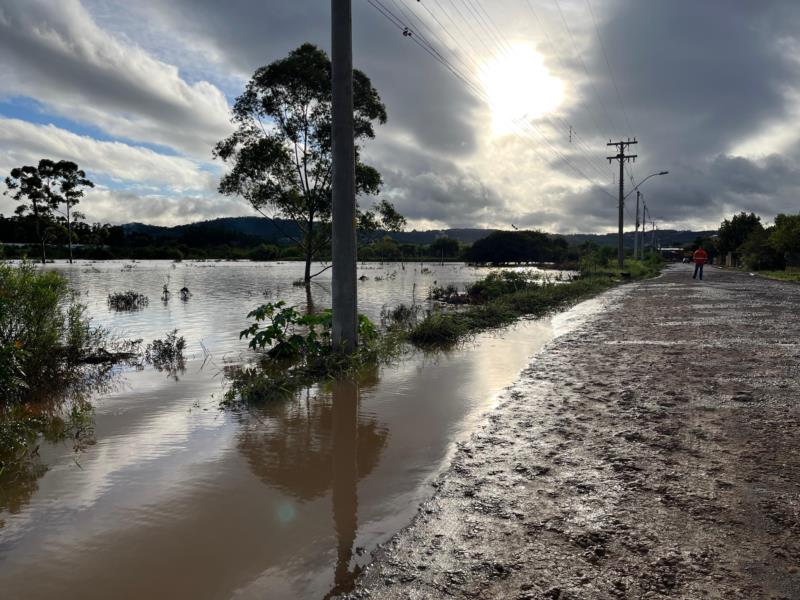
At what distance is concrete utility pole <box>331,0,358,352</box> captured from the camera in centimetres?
847

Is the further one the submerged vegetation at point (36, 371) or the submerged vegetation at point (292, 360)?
the submerged vegetation at point (292, 360)

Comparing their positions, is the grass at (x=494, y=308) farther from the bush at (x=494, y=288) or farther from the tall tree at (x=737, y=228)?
the tall tree at (x=737, y=228)

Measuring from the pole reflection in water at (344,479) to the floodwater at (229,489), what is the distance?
1 centimetres

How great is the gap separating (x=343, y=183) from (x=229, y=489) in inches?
221

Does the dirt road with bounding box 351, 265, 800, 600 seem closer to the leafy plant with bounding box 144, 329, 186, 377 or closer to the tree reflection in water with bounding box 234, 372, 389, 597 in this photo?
the tree reflection in water with bounding box 234, 372, 389, 597

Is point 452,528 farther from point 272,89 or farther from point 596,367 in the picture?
point 272,89

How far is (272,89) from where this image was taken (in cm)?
2920

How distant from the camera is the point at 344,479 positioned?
4156mm

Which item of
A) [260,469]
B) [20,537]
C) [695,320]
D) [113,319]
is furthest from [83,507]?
[695,320]

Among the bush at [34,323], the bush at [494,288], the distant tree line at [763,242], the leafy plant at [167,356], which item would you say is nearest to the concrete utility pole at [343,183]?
the leafy plant at [167,356]

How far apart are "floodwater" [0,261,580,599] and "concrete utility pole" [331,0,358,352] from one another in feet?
4.55

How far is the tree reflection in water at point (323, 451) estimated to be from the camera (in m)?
3.51

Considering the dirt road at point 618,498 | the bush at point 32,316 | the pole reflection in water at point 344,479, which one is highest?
the bush at point 32,316

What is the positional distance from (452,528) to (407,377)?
4.57 m
